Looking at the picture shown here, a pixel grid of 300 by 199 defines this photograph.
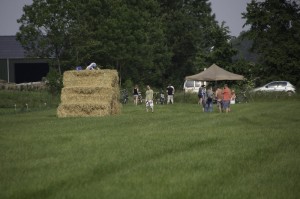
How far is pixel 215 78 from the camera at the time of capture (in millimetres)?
40656

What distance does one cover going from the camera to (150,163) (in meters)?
12.1

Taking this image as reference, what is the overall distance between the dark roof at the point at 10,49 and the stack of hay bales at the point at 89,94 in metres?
35.4

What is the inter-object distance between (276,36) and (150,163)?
4496 centimetres

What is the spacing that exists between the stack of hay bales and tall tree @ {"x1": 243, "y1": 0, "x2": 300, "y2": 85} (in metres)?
27.2

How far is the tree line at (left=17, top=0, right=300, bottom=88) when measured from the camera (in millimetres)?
49875

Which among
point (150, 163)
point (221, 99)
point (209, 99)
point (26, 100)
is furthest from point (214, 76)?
point (150, 163)

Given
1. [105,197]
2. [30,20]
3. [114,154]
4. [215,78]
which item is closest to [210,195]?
[105,197]

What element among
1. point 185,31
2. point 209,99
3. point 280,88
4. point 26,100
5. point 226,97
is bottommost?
point 26,100

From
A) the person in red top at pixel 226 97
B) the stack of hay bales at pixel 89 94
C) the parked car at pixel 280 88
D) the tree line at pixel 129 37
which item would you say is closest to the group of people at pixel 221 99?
the person in red top at pixel 226 97

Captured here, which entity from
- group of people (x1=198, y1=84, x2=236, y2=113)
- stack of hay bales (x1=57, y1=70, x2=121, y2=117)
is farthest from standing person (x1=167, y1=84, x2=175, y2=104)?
stack of hay bales (x1=57, y1=70, x2=121, y2=117)

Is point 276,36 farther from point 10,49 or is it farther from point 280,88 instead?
point 10,49

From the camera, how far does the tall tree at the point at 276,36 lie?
53250 mm

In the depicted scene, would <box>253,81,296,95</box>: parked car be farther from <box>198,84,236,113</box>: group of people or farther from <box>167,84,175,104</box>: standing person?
<box>198,84,236,113</box>: group of people

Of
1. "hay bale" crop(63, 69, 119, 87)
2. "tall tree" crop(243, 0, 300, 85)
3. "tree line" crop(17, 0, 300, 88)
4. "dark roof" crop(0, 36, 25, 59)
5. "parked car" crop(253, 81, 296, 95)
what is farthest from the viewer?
"dark roof" crop(0, 36, 25, 59)
